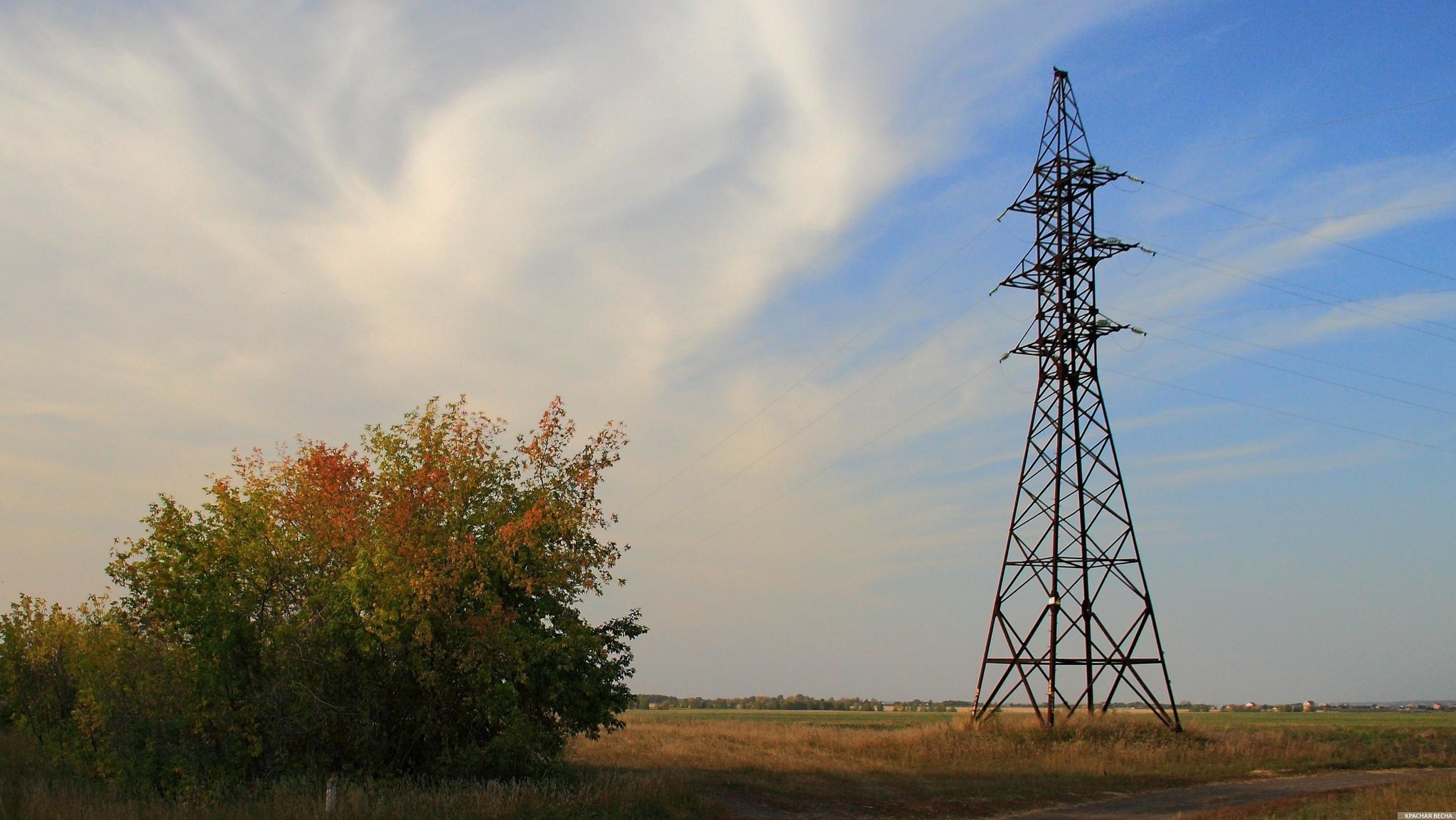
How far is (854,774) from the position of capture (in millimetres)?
27484

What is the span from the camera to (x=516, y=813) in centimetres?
1703

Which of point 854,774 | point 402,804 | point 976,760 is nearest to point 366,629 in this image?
point 402,804

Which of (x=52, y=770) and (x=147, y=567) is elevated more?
(x=147, y=567)

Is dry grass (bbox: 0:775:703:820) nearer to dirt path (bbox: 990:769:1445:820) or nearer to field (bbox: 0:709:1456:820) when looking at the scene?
field (bbox: 0:709:1456:820)

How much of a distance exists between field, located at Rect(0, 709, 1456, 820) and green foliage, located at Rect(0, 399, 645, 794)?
4.36 feet

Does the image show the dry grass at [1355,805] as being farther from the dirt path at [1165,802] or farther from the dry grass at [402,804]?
the dry grass at [402,804]

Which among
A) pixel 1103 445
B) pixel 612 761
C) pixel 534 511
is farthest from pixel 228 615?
pixel 1103 445

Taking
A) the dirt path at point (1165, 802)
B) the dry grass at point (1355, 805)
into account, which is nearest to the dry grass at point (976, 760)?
the dirt path at point (1165, 802)

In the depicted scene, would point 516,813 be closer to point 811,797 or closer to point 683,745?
point 811,797

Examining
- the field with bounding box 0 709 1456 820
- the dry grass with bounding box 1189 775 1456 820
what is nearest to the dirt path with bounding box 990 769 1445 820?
the dry grass with bounding box 1189 775 1456 820

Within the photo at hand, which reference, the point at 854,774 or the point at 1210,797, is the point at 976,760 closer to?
the point at 854,774

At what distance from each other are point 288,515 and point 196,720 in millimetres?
4234

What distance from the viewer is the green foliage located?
19344mm

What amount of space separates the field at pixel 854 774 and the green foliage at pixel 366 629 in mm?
1327
